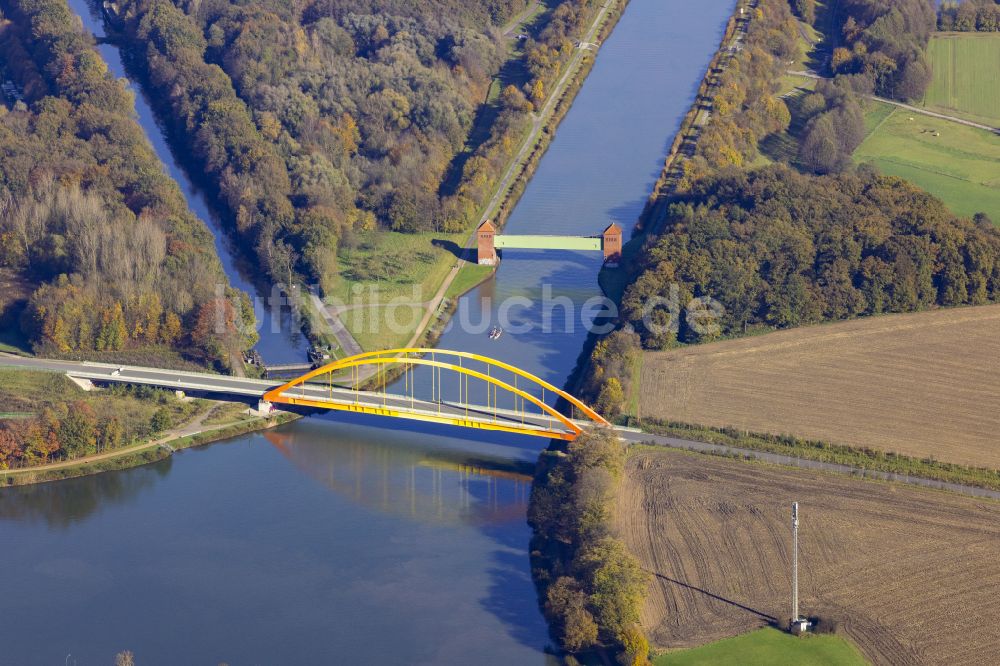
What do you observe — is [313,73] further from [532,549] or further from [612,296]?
[532,549]

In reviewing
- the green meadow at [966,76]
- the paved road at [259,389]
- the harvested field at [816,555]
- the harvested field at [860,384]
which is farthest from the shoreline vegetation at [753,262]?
the green meadow at [966,76]

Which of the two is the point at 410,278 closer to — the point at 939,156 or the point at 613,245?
the point at 613,245

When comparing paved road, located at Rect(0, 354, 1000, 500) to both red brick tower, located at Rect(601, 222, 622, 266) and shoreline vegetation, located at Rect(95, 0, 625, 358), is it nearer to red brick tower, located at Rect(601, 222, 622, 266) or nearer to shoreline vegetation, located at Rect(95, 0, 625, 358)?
shoreline vegetation, located at Rect(95, 0, 625, 358)

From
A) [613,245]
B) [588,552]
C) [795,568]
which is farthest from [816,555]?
[613,245]

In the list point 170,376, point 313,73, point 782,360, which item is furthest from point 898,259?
point 313,73

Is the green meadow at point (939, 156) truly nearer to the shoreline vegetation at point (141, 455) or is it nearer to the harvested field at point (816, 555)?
the harvested field at point (816, 555)

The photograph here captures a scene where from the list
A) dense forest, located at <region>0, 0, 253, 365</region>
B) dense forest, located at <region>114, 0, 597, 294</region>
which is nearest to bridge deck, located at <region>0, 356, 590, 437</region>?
dense forest, located at <region>0, 0, 253, 365</region>
